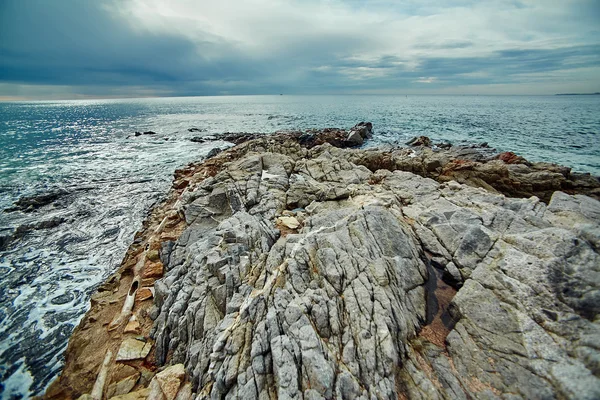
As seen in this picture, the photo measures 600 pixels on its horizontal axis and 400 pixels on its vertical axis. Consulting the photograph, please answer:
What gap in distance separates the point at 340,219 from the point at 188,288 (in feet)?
28.0

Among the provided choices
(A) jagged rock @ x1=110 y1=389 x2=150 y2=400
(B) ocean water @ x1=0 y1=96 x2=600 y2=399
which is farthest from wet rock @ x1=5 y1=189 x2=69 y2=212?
(A) jagged rock @ x1=110 y1=389 x2=150 y2=400

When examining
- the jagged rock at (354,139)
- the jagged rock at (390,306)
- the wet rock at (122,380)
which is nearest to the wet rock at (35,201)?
the jagged rock at (390,306)

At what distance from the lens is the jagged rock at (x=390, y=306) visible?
25.1 ft

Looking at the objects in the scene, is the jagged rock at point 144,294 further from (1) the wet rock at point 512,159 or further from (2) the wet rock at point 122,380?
(1) the wet rock at point 512,159

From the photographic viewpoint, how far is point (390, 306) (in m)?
9.52

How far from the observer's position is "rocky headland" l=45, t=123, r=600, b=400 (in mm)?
7719

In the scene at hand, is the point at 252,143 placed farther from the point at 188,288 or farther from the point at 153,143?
the point at 153,143

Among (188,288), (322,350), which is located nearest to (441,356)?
(322,350)

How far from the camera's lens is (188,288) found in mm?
12352

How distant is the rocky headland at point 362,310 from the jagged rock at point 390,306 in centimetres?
5

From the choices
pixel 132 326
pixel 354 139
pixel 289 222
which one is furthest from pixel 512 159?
pixel 132 326

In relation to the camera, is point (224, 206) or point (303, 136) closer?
point (224, 206)

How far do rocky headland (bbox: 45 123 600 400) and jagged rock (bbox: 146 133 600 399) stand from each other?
0.05 m

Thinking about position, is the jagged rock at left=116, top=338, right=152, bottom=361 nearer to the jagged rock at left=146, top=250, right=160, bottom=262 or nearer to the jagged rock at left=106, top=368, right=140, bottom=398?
the jagged rock at left=106, top=368, right=140, bottom=398
